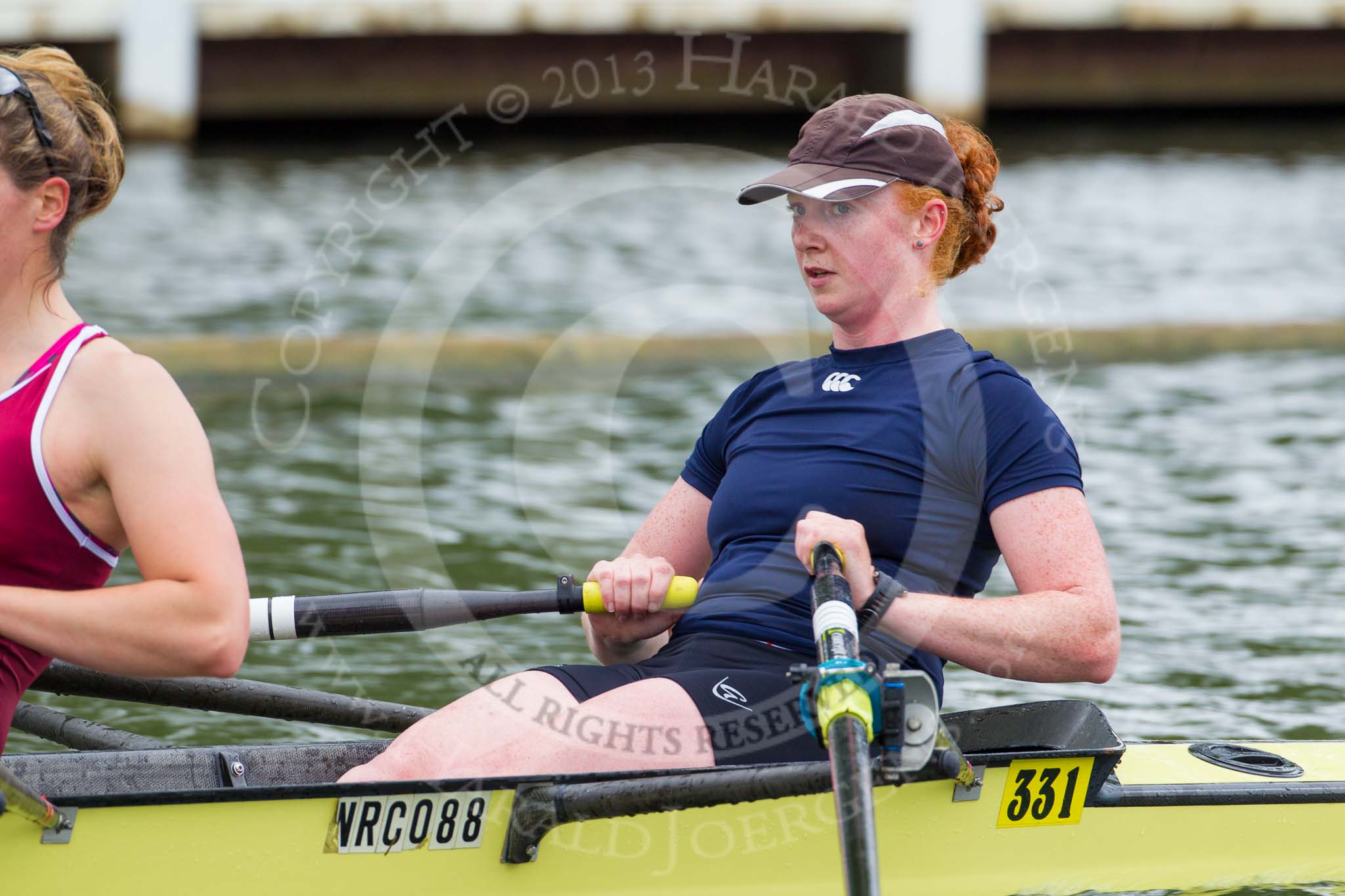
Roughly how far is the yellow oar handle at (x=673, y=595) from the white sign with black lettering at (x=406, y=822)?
470mm

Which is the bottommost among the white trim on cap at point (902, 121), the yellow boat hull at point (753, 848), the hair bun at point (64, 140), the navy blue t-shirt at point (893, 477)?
the yellow boat hull at point (753, 848)

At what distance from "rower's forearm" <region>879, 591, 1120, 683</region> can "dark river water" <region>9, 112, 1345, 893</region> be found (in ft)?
6.39

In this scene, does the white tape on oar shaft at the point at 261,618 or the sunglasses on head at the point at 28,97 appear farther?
the white tape on oar shaft at the point at 261,618

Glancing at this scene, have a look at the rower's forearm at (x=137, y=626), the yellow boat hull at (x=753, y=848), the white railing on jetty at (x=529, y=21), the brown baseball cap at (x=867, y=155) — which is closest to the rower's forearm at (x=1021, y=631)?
the yellow boat hull at (x=753, y=848)

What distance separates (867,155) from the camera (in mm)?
2684

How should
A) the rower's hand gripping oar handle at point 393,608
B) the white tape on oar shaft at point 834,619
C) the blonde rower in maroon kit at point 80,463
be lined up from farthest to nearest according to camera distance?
the rower's hand gripping oar handle at point 393,608 < the white tape on oar shaft at point 834,619 < the blonde rower in maroon kit at point 80,463

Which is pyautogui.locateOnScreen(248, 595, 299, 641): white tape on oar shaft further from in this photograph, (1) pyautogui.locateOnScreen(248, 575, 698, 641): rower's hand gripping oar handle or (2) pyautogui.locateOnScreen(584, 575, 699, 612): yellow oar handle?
(2) pyautogui.locateOnScreen(584, 575, 699, 612): yellow oar handle

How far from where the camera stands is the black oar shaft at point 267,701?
309 cm

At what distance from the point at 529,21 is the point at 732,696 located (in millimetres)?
14147

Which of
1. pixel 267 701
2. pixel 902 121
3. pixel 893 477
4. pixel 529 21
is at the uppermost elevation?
pixel 529 21

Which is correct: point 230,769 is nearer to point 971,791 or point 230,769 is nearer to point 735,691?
point 735,691

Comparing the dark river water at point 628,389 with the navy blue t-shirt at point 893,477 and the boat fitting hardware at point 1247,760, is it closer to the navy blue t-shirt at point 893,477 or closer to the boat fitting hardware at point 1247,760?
the boat fitting hardware at point 1247,760

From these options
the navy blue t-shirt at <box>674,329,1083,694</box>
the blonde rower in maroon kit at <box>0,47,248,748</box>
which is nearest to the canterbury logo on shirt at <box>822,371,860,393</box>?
the navy blue t-shirt at <box>674,329,1083,694</box>

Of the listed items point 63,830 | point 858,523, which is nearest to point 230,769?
point 63,830
